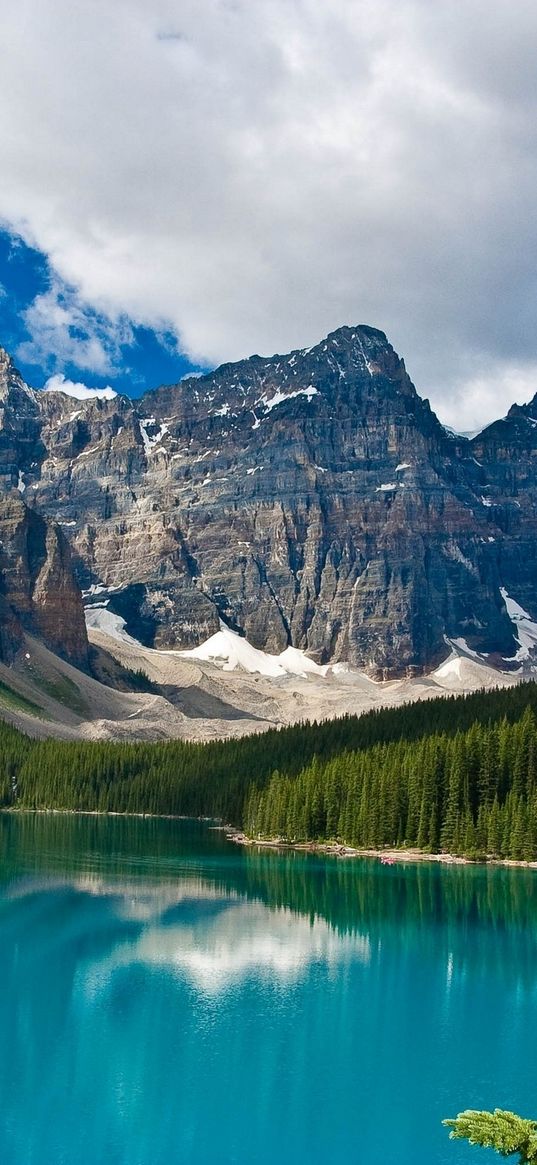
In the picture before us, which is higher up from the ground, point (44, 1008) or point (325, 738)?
point (325, 738)

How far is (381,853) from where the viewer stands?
110375 mm

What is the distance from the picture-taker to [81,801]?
182 meters

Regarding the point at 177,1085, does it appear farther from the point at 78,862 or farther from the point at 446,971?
the point at 78,862

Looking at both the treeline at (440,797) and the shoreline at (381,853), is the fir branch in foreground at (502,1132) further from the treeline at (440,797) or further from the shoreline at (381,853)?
the treeline at (440,797)

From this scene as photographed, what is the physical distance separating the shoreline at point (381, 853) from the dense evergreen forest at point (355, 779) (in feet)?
3.30

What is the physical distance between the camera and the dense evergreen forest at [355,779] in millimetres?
107812

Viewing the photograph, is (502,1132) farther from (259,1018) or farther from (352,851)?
(352,851)

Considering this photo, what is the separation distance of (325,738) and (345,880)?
2880 inches

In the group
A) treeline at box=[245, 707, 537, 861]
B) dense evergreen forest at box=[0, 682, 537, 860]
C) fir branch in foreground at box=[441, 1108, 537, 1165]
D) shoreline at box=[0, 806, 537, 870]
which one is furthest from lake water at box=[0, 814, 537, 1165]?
dense evergreen forest at box=[0, 682, 537, 860]

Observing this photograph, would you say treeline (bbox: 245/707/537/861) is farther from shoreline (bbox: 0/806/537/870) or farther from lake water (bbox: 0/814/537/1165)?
lake water (bbox: 0/814/537/1165)

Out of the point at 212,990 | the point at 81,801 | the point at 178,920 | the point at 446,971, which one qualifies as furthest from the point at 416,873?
the point at 81,801

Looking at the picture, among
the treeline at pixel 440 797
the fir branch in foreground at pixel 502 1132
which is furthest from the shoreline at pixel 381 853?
the fir branch in foreground at pixel 502 1132

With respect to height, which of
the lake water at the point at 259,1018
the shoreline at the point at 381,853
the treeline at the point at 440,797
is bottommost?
the lake water at the point at 259,1018

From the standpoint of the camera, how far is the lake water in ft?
118
